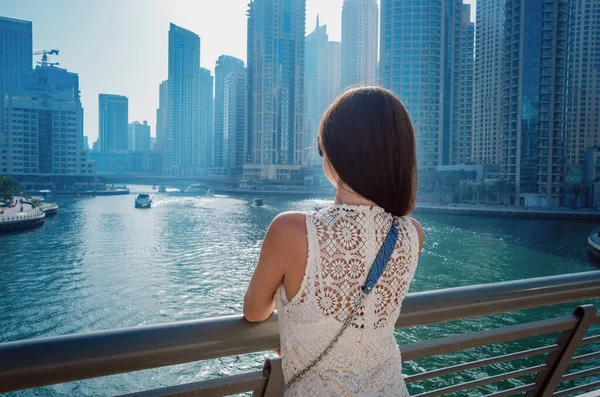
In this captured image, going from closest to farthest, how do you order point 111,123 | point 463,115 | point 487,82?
point 463,115 → point 487,82 → point 111,123

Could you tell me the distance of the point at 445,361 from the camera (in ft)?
26.9

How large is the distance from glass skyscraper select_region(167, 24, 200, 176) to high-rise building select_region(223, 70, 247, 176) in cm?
1947

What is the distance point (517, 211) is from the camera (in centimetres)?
3008

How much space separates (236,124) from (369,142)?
67959 millimetres

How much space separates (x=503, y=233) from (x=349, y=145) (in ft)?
78.8

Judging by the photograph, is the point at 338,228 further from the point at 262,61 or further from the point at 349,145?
the point at 262,61

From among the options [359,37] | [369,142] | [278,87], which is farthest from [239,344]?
[359,37]

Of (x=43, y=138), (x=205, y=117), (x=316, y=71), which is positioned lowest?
(x=43, y=138)

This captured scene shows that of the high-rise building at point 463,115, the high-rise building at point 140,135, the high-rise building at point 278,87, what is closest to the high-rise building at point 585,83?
the high-rise building at point 463,115

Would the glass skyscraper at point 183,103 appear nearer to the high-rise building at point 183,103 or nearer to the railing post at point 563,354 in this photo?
the high-rise building at point 183,103

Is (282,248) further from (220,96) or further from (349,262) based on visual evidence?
(220,96)

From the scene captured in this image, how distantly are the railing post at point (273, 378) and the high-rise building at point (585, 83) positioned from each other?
4896 cm

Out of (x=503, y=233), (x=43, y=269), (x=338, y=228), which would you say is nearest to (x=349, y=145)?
(x=338, y=228)

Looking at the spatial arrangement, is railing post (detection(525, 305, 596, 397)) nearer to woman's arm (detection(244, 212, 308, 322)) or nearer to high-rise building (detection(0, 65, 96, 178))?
woman's arm (detection(244, 212, 308, 322))
